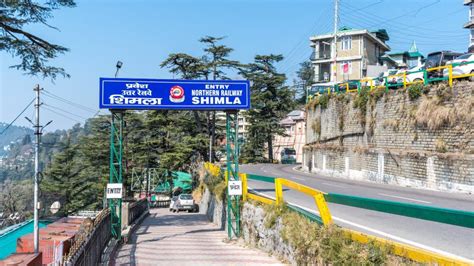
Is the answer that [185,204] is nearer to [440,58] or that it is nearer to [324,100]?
[324,100]

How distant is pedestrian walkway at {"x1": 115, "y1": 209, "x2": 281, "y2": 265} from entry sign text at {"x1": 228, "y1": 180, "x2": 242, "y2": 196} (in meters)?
1.88

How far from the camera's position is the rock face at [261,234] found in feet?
37.4

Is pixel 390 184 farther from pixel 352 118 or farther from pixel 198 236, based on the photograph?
pixel 198 236

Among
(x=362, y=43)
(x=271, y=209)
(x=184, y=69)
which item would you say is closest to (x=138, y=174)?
(x=184, y=69)

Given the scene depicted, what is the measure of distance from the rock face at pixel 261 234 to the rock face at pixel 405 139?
9.97 meters

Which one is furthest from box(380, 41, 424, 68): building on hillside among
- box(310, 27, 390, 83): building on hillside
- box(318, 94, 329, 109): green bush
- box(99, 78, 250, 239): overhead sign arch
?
box(99, 78, 250, 239): overhead sign arch

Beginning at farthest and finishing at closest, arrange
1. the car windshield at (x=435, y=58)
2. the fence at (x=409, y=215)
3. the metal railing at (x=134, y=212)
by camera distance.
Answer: the car windshield at (x=435, y=58), the metal railing at (x=134, y=212), the fence at (x=409, y=215)

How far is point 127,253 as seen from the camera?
577 inches

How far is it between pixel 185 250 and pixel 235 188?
10.0 feet

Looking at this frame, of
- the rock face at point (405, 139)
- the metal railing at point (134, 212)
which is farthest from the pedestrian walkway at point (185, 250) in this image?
the rock face at point (405, 139)

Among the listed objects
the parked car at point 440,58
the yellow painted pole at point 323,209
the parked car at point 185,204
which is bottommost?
the parked car at point 185,204

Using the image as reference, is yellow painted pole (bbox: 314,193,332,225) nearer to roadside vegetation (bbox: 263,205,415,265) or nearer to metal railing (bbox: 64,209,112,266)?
roadside vegetation (bbox: 263,205,415,265)

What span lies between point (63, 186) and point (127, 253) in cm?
4834

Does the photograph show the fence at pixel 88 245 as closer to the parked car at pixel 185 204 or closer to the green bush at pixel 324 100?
the parked car at pixel 185 204
